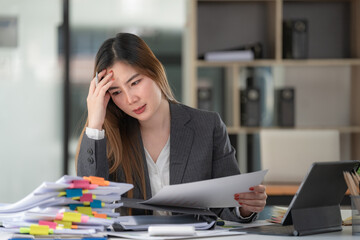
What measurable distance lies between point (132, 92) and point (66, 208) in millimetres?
593

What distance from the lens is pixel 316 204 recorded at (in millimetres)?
1648

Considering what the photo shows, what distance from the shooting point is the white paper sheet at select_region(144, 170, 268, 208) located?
5.17ft

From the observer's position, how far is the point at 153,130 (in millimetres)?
2189

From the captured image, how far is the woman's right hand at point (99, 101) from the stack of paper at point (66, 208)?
447 millimetres

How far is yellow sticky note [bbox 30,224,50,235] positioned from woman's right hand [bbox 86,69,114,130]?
52 centimetres

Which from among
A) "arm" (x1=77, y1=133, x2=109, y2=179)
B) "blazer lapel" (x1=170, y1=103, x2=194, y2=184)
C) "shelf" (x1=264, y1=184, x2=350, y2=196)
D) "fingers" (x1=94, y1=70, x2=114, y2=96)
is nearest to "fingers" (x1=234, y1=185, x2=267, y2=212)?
"blazer lapel" (x1=170, y1=103, x2=194, y2=184)

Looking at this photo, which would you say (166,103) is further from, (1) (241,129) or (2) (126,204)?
(1) (241,129)

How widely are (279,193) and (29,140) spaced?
2.54 m

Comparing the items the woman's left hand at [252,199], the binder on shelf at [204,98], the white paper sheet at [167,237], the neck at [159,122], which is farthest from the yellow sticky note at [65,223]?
the binder on shelf at [204,98]

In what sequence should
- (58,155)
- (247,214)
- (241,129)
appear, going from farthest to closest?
1. (58,155)
2. (241,129)
3. (247,214)

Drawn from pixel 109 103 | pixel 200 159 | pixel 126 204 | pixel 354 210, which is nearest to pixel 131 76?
pixel 109 103

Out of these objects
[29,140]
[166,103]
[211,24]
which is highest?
[211,24]

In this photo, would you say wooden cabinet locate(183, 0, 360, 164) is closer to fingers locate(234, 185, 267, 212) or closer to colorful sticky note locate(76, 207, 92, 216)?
fingers locate(234, 185, 267, 212)

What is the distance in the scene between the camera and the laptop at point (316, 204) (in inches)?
61.9
